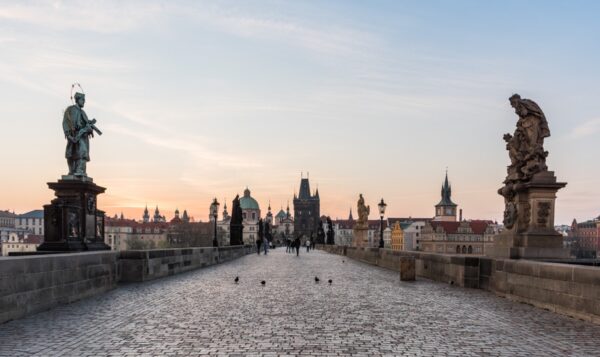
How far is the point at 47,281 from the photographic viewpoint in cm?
1060

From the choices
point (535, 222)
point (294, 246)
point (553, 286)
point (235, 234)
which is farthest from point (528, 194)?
point (294, 246)

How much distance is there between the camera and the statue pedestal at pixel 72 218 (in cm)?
1488

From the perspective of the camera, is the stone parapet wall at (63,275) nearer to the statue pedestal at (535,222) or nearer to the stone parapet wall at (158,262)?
the stone parapet wall at (158,262)

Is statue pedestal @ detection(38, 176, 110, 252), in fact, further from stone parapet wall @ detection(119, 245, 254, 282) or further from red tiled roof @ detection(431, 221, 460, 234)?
red tiled roof @ detection(431, 221, 460, 234)

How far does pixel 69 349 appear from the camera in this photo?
23.1 feet

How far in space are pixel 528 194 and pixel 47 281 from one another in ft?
34.4

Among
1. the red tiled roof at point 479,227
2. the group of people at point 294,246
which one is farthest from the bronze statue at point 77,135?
the red tiled roof at point 479,227

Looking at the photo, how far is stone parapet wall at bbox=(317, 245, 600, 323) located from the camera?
959cm

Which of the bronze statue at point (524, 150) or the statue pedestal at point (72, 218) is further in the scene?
the statue pedestal at point (72, 218)

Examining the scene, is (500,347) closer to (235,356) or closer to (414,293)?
(235,356)

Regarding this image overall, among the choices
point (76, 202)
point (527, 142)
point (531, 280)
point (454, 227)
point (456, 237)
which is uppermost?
point (527, 142)

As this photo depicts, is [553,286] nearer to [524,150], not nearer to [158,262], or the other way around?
[524,150]

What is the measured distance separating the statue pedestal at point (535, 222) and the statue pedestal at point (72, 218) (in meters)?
10.7

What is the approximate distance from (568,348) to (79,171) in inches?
514
